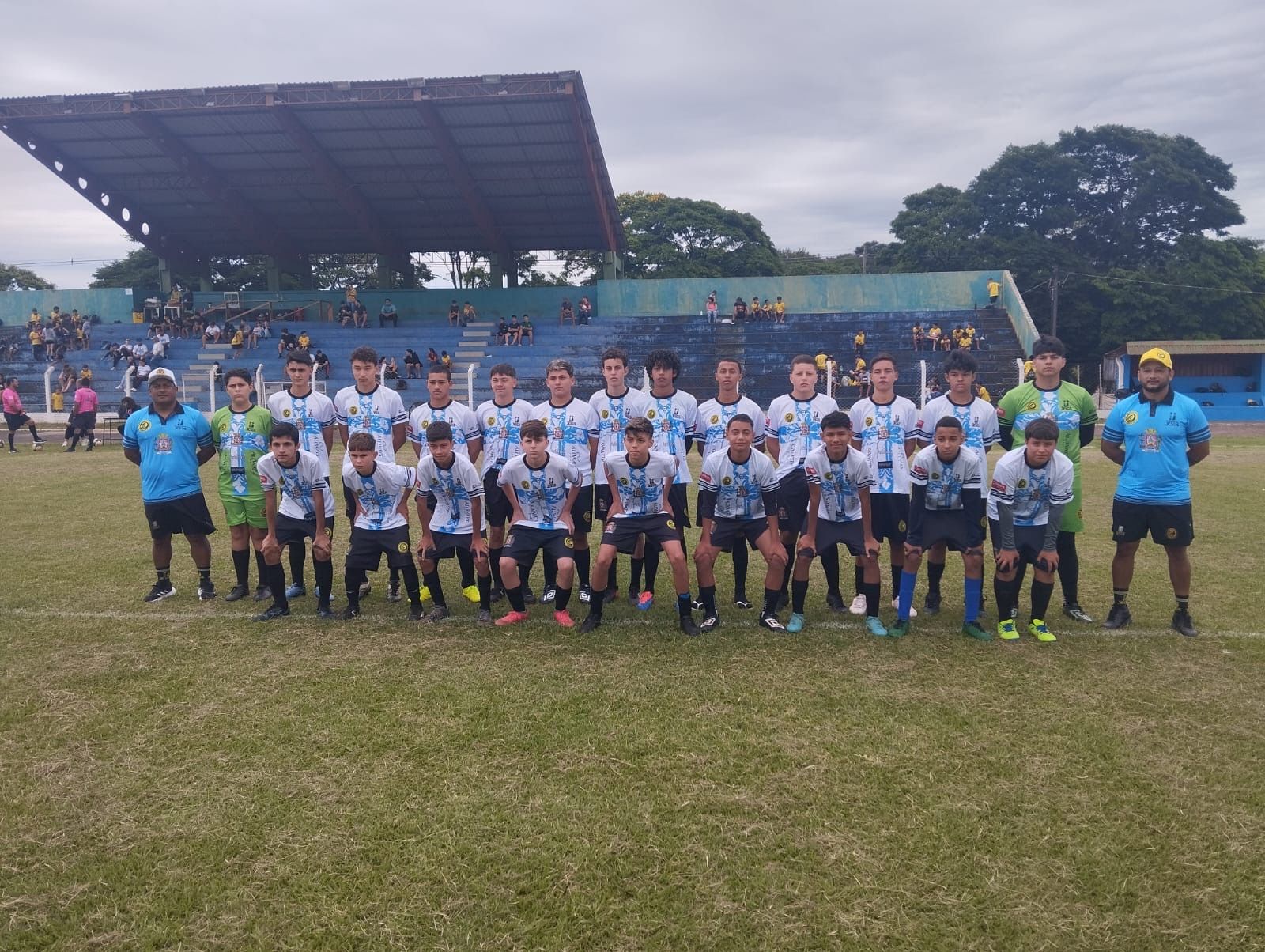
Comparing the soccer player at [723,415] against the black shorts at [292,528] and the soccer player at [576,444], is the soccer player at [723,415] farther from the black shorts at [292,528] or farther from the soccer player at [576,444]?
the black shorts at [292,528]

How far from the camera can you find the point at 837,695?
187 inches

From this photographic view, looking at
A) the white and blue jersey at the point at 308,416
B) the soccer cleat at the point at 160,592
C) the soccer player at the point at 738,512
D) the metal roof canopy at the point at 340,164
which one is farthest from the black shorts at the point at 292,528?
the metal roof canopy at the point at 340,164

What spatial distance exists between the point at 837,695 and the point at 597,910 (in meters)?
2.28

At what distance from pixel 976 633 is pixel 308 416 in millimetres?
5786

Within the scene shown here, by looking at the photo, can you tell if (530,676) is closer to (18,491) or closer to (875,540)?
(875,540)

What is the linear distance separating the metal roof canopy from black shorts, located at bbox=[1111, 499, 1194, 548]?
24152 millimetres

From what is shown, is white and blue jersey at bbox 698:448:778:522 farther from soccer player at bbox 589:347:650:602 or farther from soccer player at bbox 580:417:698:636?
soccer player at bbox 589:347:650:602

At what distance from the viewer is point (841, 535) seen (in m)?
6.13

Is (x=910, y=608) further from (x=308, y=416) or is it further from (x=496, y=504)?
(x=308, y=416)

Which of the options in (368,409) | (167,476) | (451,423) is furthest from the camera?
(368,409)

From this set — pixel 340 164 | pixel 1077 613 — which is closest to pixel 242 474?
pixel 1077 613

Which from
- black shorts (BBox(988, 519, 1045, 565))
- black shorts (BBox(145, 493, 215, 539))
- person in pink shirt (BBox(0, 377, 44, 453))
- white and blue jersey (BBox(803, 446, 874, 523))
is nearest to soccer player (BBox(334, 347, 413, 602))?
black shorts (BBox(145, 493, 215, 539))

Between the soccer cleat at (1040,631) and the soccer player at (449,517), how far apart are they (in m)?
4.02

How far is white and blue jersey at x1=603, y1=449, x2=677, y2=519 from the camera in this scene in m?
6.16
